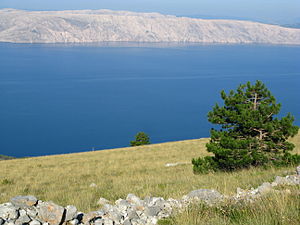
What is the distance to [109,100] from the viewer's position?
4279 inches

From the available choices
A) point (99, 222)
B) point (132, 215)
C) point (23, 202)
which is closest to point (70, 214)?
point (99, 222)

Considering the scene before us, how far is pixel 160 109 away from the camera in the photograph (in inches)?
3999

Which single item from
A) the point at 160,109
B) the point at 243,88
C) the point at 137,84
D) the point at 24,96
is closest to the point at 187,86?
the point at 137,84

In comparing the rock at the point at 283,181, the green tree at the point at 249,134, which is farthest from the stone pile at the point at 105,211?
the green tree at the point at 249,134

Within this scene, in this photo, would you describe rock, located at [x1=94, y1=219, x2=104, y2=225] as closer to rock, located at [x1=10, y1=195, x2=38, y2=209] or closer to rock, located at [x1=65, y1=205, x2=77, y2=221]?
rock, located at [x1=65, y1=205, x2=77, y2=221]

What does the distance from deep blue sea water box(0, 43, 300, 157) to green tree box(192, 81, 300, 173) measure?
2432 inches

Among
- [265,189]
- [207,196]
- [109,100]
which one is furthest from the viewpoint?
[109,100]

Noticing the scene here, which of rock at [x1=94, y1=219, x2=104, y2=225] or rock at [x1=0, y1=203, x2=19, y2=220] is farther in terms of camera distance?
rock at [x1=94, y1=219, x2=104, y2=225]

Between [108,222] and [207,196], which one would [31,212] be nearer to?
[108,222]

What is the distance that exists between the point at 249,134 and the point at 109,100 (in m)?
97.2

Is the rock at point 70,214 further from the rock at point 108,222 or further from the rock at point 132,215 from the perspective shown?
the rock at point 132,215

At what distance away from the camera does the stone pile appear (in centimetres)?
442

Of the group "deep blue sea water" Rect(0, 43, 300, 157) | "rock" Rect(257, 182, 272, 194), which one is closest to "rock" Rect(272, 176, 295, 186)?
"rock" Rect(257, 182, 272, 194)

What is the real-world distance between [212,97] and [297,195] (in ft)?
363
